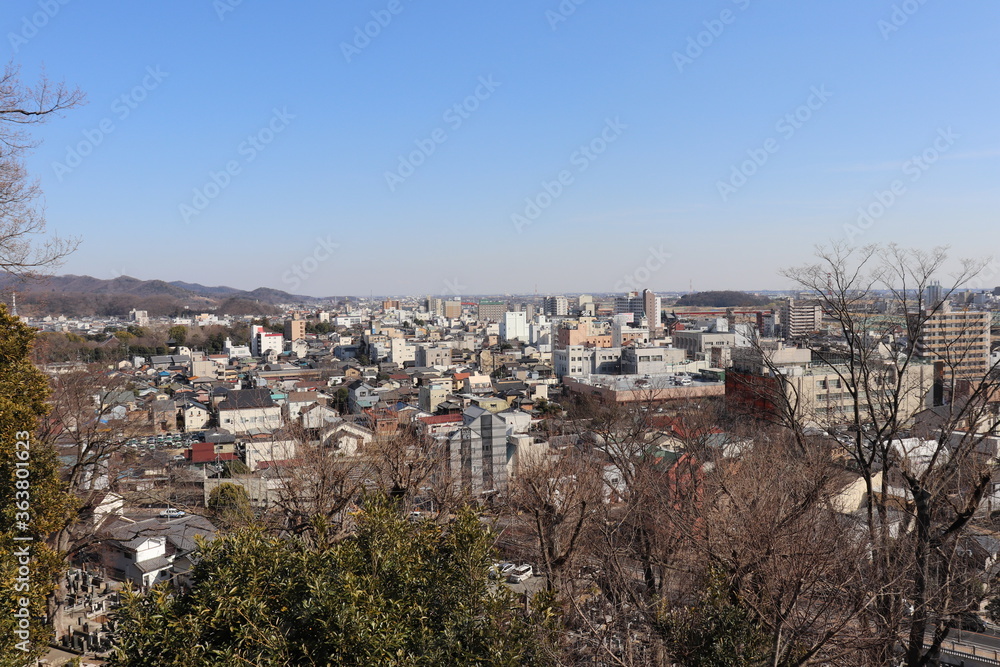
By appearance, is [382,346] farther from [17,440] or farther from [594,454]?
[17,440]

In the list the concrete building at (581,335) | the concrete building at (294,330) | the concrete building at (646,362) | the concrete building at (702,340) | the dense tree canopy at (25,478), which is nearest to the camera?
the dense tree canopy at (25,478)

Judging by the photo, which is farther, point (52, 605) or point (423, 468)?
point (423, 468)

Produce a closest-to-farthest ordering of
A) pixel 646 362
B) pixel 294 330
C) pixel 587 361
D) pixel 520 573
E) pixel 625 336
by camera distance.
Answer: pixel 520 573 < pixel 646 362 < pixel 587 361 < pixel 625 336 < pixel 294 330

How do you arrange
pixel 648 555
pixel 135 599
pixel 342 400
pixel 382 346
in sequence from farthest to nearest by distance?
pixel 382 346
pixel 342 400
pixel 648 555
pixel 135 599

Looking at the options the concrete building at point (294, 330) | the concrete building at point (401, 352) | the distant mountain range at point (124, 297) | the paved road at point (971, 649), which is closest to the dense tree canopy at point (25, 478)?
the distant mountain range at point (124, 297)

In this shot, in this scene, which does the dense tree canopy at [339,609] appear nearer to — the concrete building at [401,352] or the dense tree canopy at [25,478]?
the dense tree canopy at [25,478]

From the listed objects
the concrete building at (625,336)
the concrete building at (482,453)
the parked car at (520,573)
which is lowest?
the parked car at (520,573)

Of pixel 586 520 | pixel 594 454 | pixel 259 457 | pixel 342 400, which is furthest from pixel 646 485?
pixel 342 400

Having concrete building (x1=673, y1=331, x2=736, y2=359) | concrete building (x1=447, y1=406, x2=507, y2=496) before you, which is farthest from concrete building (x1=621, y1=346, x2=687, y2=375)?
concrete building (x1=447, y1=406, x2=507, y2=496)

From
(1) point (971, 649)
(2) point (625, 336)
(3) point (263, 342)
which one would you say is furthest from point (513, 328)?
(1) point (971, 649)

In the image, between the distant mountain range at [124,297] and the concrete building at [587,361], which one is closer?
the concrete building at [587,361]

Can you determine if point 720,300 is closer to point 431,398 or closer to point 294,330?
point 294,330
